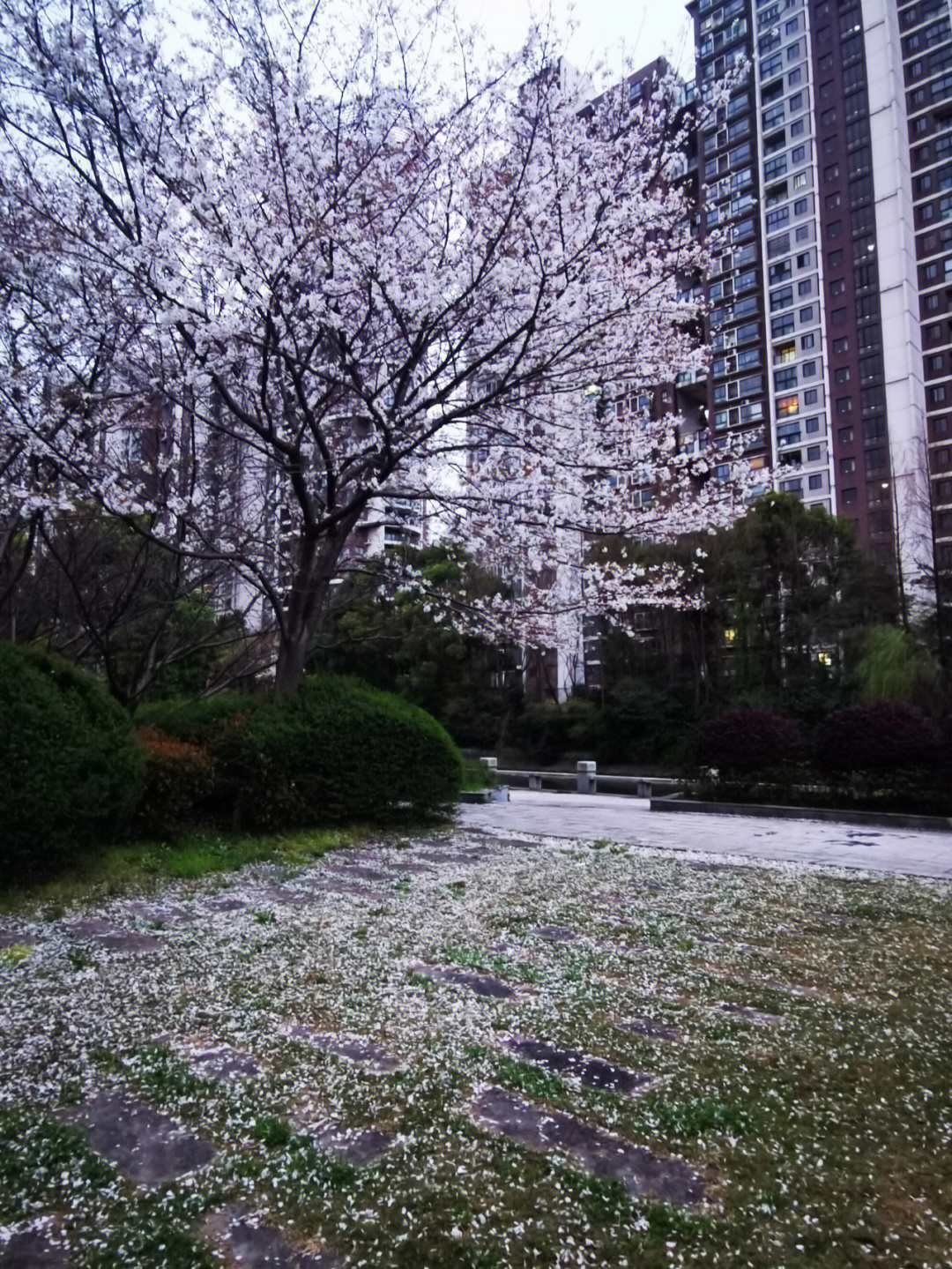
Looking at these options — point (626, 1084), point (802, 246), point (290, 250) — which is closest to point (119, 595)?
point (290, 250)

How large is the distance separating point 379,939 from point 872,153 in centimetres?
5581

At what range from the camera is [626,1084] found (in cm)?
235

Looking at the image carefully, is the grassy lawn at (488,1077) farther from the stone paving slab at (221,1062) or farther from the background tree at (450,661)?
the background tree at (450,661)

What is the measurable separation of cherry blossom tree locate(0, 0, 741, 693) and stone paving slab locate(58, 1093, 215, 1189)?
532 centimetres

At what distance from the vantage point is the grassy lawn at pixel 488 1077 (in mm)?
1662

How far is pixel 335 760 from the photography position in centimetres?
735

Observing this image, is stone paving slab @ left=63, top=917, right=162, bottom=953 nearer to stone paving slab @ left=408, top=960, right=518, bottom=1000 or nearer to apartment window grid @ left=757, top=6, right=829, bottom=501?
stone paving slab @ left=408, top=960, right=518, bottom=1000

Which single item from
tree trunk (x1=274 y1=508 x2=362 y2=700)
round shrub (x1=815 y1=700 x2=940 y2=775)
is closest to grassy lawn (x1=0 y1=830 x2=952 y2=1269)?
tree trunk (x1=274 y1=508 x2=362 y2=700)

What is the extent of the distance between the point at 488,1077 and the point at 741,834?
23.8ft

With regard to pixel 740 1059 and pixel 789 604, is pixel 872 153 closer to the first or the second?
pixel 789 604

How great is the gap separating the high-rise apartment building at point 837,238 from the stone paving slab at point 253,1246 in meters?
42.9

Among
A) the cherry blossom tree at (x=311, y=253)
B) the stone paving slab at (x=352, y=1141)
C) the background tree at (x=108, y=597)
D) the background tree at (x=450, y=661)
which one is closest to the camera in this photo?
the stone paving slab at (x=352, y=1141)

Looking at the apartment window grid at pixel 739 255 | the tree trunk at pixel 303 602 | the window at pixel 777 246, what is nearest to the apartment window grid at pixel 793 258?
the window at pixel 777 246

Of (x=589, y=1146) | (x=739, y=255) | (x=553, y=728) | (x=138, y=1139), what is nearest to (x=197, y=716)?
(x=138, y=1139)
